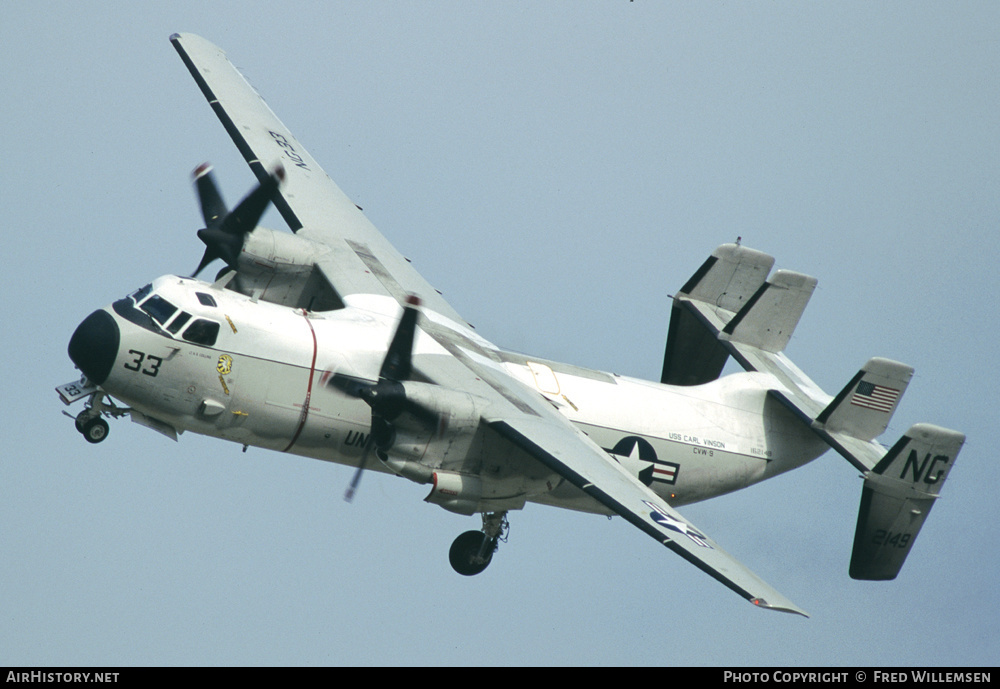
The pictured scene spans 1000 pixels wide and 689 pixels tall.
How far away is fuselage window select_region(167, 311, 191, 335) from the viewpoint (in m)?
27.2

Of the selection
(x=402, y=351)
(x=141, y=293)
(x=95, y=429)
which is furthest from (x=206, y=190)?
(x=402, y=351)

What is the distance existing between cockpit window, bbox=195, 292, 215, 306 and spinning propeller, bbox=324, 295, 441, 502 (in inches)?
113

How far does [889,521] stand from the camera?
30.9 metres

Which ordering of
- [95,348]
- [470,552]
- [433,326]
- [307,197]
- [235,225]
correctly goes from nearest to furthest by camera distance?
[95,348] < [470,552] < [235,225] < [433,326] < [307,197]

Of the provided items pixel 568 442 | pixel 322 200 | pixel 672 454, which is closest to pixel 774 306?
pixel 672 454

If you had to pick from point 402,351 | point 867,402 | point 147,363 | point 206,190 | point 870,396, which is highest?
point 206,190

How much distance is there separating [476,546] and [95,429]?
A: 8.32m

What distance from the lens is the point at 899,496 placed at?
3066 cm

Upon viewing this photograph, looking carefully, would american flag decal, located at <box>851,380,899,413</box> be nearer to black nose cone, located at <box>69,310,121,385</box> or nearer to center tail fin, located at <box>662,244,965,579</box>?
center tail fin, located at <box>662,244,965,579</box>

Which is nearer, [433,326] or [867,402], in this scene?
[433,326]

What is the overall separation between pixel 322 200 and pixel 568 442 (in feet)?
38.2

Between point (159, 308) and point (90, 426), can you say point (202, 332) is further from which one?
point (90, 426)

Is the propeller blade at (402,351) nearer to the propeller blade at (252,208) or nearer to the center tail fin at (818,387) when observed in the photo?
the propeller blade at (252,208)

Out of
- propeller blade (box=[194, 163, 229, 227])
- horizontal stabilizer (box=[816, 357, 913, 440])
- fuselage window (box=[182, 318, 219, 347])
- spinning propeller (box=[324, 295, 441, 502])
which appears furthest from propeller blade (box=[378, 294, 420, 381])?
horizontal stabilizer (box=[816, 357, 913, 440])
